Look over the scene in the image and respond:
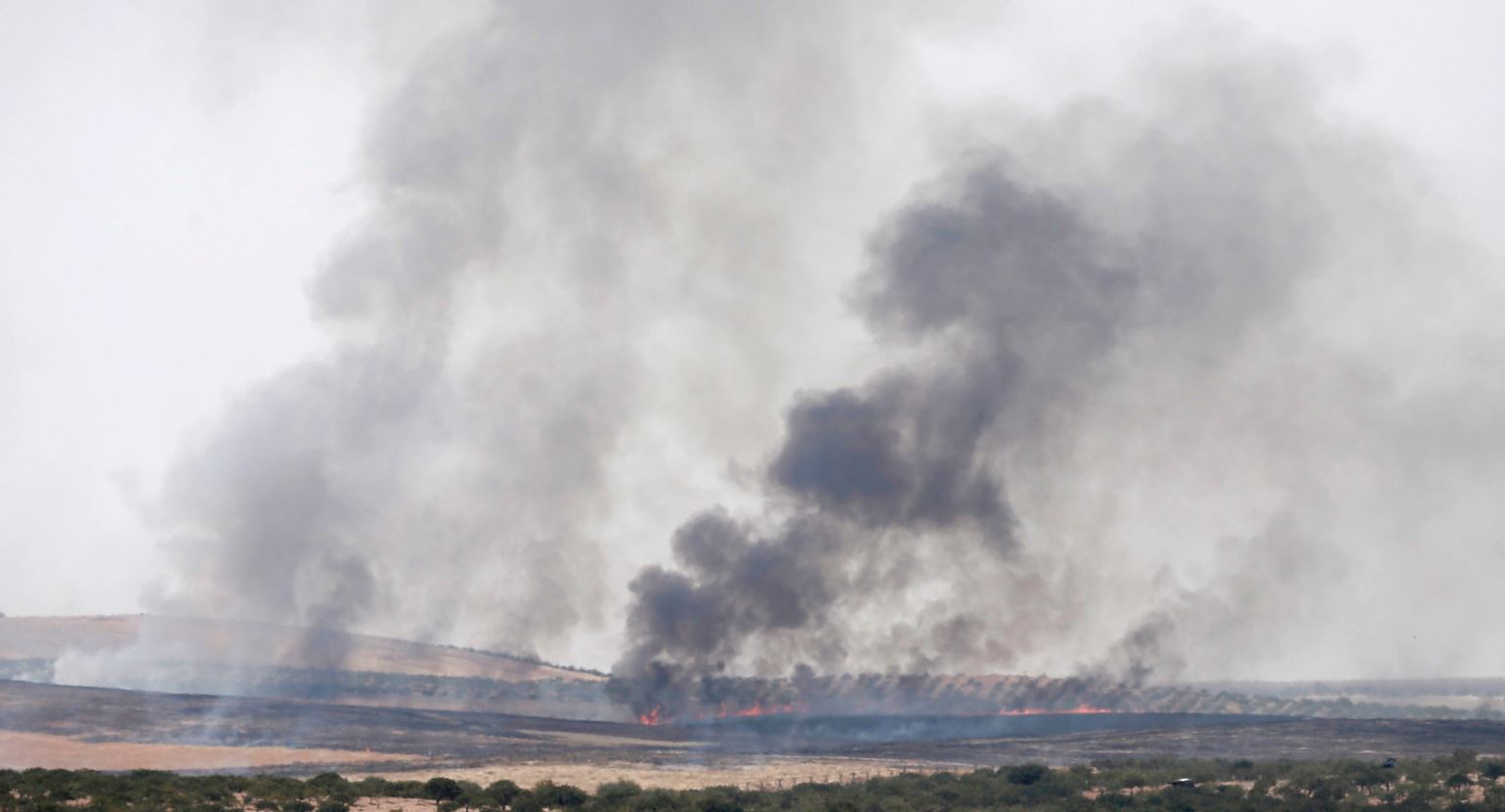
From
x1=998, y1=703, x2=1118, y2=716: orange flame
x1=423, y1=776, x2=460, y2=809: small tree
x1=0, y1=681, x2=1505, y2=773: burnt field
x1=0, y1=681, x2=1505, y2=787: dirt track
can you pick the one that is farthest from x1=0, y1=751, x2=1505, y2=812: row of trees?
x1=998, y1=703, x2=1118, y2=716: orange flame

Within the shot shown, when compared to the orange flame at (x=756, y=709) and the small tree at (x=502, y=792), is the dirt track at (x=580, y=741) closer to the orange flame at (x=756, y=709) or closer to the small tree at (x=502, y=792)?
the small tree at (x=502, y=792)

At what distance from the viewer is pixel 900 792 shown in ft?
229

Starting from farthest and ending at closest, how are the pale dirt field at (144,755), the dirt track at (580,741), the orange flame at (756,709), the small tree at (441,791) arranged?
1. the orange flame at (756,709)
2. the dirt track at (580,741)
3. the pale dirt field at (144,755)
4. the small tree at (441,791)

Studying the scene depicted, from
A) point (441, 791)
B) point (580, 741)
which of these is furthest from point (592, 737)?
point (441, 791)

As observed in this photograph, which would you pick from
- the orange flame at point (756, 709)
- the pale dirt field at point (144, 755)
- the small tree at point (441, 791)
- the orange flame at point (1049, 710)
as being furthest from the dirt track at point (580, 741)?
the orange flame at point (1049, 710)

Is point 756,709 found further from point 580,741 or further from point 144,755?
point 144,755

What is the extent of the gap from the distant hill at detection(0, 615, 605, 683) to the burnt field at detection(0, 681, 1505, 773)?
37.6 m

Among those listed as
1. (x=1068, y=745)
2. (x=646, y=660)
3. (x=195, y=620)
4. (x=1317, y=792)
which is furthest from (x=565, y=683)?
(x=1317, y=792)

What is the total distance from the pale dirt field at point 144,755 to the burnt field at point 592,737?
207mm

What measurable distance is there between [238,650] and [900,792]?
363 feet

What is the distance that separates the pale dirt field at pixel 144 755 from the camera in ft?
284

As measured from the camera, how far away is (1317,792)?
66438mm

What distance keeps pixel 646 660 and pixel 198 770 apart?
7002 cm

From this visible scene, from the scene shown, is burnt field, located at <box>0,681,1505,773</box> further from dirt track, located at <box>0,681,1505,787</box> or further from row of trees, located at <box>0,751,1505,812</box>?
row of trees, located at <box>0,751,1505,812</box>
